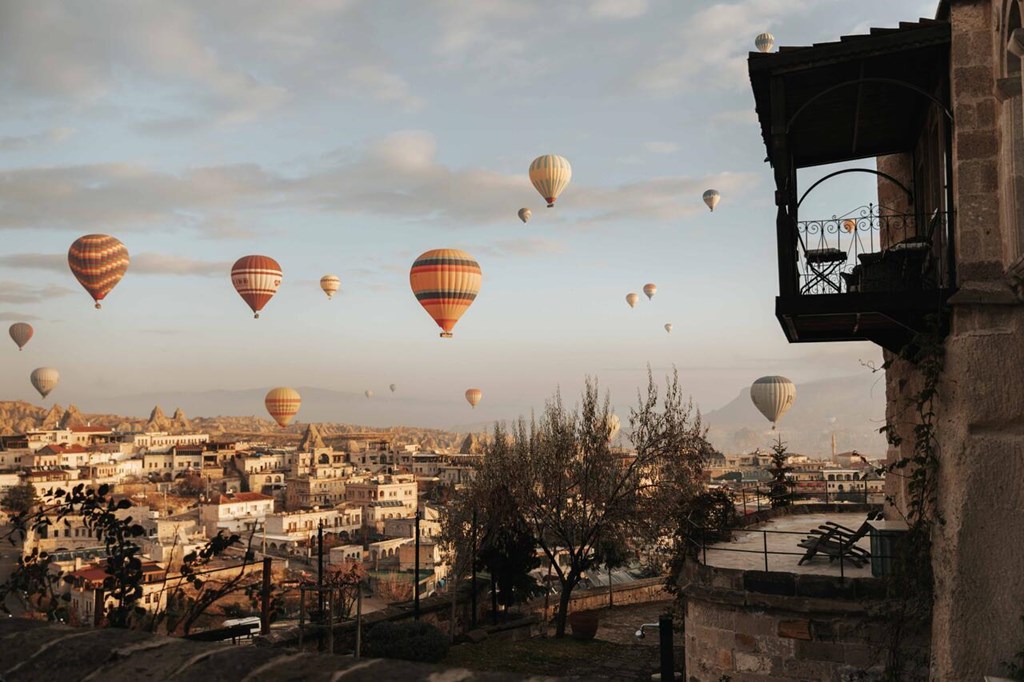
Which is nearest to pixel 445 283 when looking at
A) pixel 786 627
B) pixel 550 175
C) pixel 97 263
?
pixel 550 175

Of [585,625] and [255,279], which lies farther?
[255,279]

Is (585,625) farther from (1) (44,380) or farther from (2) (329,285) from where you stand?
(1) (44,380)

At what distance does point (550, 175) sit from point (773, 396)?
105ft

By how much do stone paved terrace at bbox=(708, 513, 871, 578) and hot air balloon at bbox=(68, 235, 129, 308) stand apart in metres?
59.0

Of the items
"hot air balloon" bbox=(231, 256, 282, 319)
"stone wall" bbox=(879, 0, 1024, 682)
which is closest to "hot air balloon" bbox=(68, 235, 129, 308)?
"hot air balloon" bbox=(231, 256, 282, 319)

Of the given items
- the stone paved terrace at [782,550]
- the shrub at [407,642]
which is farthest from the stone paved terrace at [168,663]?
the shrub at [407,642]

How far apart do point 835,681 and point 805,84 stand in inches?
325

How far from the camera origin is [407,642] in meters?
17.8

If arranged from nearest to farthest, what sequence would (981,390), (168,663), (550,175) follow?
(168,663)
(981,390)
(550,175)

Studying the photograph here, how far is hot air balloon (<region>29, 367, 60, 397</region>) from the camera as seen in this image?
13125 centimetres

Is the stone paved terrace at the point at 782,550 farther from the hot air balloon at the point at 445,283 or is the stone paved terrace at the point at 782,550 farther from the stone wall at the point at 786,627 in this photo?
the hot air balloon at the point at 445,283

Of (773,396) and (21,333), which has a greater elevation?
(21,333)

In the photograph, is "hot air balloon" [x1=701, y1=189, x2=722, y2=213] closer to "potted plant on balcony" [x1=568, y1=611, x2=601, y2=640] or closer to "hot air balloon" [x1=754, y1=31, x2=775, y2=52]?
"hot air balloon" [x1=754, y1=31, x2=775, y2=52]

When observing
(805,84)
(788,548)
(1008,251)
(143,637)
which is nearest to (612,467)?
(788,548)
